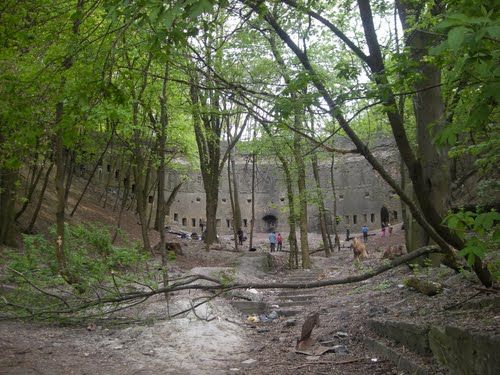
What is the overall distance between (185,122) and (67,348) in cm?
1684

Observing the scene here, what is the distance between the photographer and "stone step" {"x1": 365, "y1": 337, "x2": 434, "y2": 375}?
4.45m

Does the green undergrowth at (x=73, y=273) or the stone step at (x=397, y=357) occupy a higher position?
the green undergrowth at (x=73, y=273)

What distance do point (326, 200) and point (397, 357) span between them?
1521 inches

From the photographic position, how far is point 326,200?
43.2 metres

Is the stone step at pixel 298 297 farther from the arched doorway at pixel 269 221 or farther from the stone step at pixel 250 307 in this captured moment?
the arched doorway at pixel 269 221

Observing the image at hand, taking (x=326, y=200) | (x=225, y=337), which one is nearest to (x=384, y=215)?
(x=326, y=200)

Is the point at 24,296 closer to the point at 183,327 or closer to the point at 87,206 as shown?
the point at 183,327

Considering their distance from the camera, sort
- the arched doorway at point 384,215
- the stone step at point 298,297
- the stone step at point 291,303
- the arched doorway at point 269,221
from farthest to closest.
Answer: the arched doorway at point 269,221 < the arched doorway at point 384,215 < the stone step at point 298,297 < the stone step at point 291,303

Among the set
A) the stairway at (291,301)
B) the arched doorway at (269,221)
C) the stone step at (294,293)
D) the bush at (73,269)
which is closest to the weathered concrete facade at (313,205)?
the arched doorway at (269,221)

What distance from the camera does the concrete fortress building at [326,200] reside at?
40.2 metres

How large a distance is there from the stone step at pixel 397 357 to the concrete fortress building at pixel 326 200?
3299cm

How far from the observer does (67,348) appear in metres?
6.43

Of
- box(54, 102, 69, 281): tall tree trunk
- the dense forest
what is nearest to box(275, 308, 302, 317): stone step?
the dense forest

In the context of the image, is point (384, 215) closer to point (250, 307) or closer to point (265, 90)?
point (250, 307)
